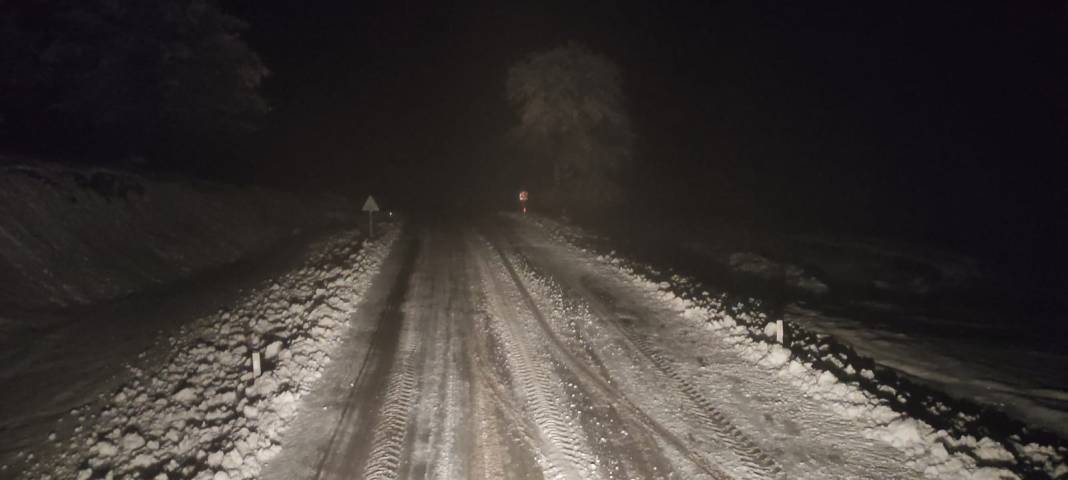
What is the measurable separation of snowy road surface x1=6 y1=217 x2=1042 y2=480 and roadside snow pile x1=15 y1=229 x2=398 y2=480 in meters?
0.03

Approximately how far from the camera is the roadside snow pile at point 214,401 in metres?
6.90

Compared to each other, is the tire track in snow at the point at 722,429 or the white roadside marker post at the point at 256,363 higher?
the white roadside marker post at the point at 256,363

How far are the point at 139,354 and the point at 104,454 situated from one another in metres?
3.76

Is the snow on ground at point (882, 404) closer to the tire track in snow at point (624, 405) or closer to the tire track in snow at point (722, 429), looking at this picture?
the tire track in snow at point (722, 429)

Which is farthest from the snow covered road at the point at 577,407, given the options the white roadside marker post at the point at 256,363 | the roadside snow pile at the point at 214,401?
the white roadside marker post at the point at 256,363

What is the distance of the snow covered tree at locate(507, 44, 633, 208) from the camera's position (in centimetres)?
3878

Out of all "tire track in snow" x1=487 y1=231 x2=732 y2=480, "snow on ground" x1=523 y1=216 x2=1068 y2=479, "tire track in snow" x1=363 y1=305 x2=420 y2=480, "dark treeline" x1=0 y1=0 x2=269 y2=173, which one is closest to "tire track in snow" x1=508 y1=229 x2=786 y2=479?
"tire track in snow" x1=487 y1=231 x2=732 y2=480

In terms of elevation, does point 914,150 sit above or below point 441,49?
below

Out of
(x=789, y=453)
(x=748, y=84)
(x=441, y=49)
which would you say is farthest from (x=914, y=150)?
(x=441, y=49)

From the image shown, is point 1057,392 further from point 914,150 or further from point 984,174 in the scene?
point 914,150

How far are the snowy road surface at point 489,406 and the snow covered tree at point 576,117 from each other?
27.3 meters

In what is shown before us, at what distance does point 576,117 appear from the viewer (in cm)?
3906

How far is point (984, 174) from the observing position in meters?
56.2

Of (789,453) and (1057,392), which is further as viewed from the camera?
(1057,392)
